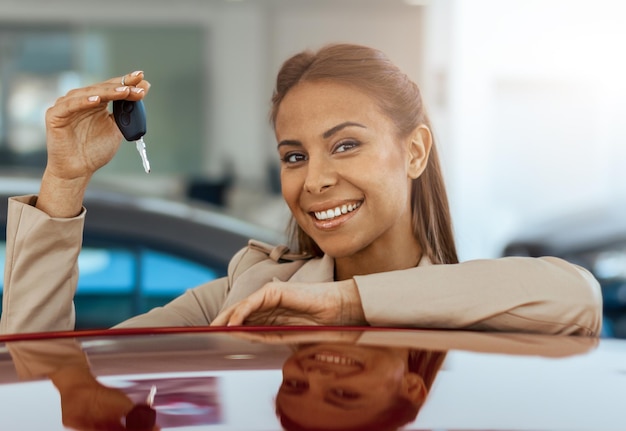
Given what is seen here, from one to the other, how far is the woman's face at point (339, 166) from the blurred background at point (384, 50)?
32.5 ft

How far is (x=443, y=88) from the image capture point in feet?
44.9

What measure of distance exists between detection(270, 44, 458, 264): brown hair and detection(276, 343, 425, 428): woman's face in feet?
2.43

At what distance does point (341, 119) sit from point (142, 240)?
107 cm

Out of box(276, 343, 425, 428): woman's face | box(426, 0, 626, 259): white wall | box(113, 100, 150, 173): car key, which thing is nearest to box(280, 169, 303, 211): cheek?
box(113, 100, 150, 173): car key

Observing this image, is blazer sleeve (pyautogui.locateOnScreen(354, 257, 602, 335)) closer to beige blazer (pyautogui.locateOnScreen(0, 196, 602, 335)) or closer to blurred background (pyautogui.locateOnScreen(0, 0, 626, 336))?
beige blazer (pyautogui.locateOnScreen(0, 196, 602, 335))

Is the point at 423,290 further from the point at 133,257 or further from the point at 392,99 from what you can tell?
the point at 133,257

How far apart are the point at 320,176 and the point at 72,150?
39cm

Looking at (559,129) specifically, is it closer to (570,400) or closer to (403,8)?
(403,8)

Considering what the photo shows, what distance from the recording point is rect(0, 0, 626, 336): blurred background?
13.4 meters

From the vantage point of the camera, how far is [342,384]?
3.57 ft

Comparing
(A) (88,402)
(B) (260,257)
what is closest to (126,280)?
(B) (260,257)

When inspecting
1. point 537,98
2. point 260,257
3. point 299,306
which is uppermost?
point 299,306

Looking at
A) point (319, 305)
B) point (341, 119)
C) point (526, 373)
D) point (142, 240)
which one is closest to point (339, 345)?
point (526, 373)

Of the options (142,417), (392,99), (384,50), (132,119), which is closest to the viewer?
(142,417)
